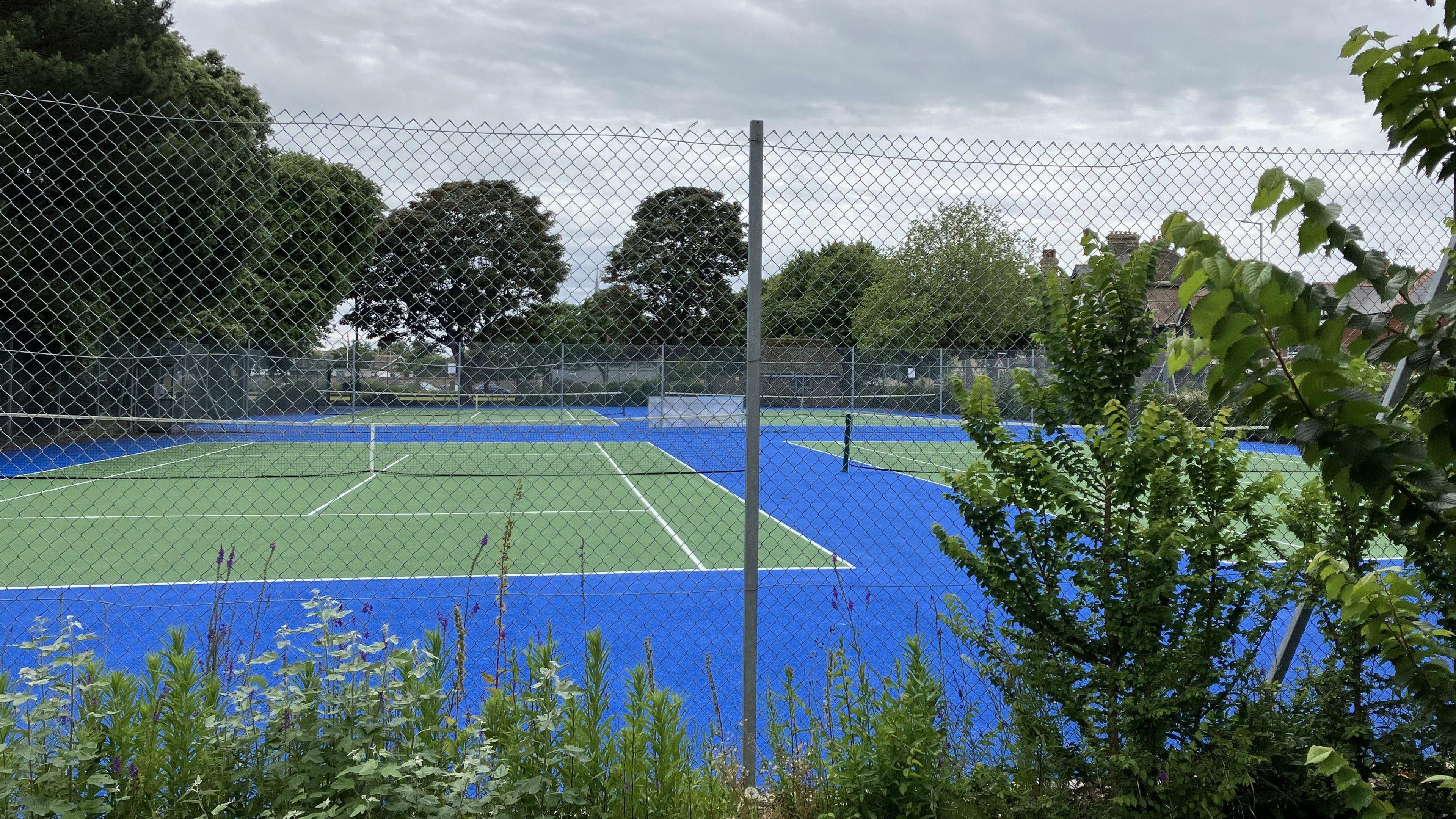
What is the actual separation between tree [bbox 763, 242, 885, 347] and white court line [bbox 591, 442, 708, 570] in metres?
1.44

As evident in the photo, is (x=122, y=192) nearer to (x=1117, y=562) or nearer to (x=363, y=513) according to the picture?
(x=1117, y=562)

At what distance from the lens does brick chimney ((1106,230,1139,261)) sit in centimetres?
369

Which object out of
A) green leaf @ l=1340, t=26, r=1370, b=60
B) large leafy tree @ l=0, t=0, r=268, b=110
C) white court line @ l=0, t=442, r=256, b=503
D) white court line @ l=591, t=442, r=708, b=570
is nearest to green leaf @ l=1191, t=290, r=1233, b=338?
green leaf @ l=1340, t=26, r=1370, b=60

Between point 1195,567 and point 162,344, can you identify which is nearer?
point 1195,567

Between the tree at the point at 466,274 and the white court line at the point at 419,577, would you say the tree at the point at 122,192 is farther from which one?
the white court line at the point at 419,577

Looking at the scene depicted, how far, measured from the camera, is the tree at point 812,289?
15.8 ft

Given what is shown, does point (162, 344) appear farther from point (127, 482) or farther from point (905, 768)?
point (905, 768)

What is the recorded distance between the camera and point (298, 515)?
1447 cm

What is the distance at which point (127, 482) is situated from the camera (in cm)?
1862

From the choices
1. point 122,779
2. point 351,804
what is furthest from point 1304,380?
point 122,779

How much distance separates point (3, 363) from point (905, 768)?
648 inches

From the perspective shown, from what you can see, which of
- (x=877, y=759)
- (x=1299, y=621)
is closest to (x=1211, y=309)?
(x=877, y=759)

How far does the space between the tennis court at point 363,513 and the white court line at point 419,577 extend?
0.26ft

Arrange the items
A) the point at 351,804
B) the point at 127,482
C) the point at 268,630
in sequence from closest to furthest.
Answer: the point at 351,804 < the point at 268,630 < the point at 127,482
